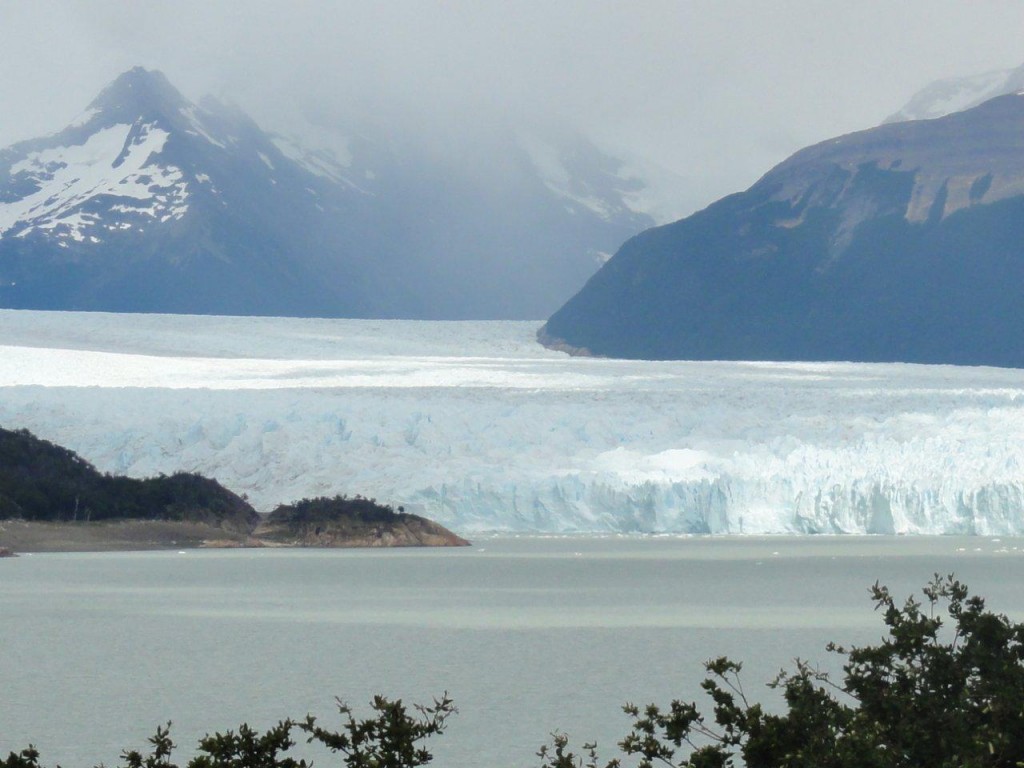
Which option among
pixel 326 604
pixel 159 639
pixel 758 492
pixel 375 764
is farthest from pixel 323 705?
pixel 758 492

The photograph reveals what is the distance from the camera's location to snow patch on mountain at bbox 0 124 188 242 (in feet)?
239

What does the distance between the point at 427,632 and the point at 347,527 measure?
33.7 feet

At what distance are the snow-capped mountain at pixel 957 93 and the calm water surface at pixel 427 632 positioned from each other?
42.8m

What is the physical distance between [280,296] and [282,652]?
74340 mm

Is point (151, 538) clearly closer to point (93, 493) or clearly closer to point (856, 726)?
point (93, 493)

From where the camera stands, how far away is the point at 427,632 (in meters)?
10.2

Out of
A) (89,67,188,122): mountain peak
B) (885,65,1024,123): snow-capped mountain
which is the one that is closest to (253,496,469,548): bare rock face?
(885,65,1024,123): snow-capped mountain

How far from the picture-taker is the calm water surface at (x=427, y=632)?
7000 mm

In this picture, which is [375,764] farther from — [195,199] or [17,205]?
[195,199]

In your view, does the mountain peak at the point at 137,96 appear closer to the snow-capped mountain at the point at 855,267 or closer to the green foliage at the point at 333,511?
the snow-capped mountain at the point at 855,267

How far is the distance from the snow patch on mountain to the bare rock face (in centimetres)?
5497

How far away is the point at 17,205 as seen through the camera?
2867 inches

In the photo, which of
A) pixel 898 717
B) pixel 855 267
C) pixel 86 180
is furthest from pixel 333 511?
pixel 86 180

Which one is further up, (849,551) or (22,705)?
(849,551)
